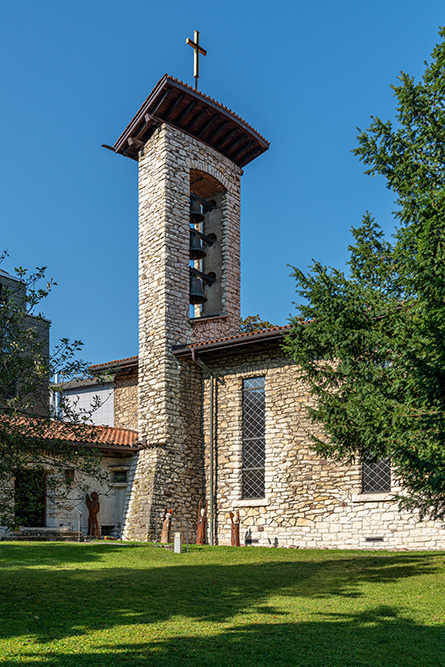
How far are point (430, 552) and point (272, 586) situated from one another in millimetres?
5804

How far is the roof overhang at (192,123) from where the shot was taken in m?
19.4

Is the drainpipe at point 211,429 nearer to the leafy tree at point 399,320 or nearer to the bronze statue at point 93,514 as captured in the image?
the bronze statue at point 93,514

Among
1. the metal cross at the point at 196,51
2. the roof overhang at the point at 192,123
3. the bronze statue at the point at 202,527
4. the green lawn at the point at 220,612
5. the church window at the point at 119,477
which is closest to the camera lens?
the green lawn at the point at 220,612

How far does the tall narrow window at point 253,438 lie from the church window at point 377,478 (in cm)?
300

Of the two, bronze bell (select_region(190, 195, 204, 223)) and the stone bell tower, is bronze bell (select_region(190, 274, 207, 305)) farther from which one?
bronze bell (select_region(190, 195, 204, 223))

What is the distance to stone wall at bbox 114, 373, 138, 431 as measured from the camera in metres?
20.9

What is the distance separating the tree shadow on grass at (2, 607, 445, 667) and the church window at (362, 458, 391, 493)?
27.7 ft

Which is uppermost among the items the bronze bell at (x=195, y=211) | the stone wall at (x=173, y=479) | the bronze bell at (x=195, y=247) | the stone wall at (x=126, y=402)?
the bronze bell at (x=195, y=211)

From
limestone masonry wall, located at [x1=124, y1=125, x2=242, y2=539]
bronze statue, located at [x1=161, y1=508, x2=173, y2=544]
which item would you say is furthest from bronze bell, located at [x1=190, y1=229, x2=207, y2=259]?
bronze statue, located at [x1=161, y1=508, x2=173, y2=544]

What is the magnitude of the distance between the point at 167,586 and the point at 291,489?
7631 millimetres

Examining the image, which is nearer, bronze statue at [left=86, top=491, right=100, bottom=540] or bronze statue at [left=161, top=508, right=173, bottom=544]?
bronze statue at [left=161, top=508, right=173, bottom=544]

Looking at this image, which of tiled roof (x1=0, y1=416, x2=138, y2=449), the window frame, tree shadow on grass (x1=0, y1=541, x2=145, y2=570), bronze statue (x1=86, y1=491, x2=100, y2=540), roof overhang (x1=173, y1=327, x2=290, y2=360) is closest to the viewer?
tiled roof (x1=0, y1=416, x2=138, y2=449)

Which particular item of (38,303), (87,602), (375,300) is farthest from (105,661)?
(375,300)

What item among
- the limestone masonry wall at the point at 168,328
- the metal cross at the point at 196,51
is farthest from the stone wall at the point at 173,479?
the metal cross at the point at 196,51
